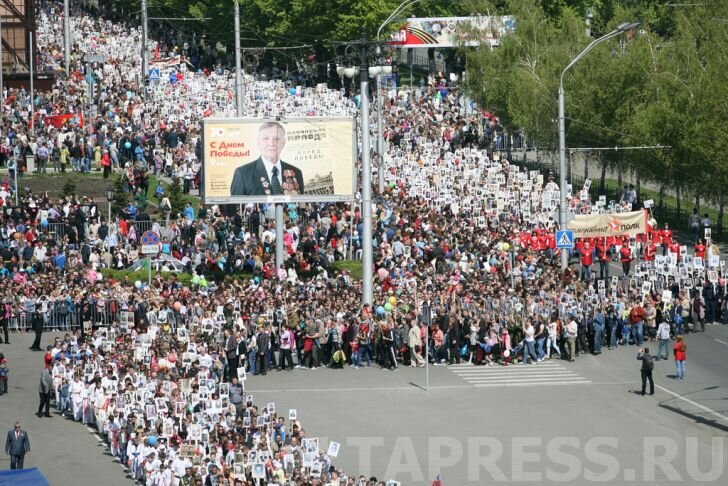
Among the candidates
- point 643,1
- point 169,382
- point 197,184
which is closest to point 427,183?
point 197,184

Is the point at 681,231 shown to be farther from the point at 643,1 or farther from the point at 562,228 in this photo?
the point at 643,1

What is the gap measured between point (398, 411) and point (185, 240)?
53.7 ft

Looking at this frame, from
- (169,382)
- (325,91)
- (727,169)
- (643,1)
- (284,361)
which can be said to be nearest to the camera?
(169,382)

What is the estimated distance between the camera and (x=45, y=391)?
39719 millimetres

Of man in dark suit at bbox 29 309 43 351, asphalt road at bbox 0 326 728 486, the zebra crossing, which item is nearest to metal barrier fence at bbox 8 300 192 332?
man in dark suit at bbox 29 309 43 351

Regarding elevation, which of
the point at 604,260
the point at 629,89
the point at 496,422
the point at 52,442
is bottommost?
the point at 52,442

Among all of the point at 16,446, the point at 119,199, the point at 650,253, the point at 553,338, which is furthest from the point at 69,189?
the point at 16,446

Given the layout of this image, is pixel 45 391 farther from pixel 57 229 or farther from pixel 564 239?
pixel 564 239

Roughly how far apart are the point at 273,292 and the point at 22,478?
17.8m

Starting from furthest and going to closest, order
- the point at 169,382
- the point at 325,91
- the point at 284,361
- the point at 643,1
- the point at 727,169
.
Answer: the point at 643,1 → the point at 325,91 → the point at 727,169 → the point at 284,361 → the point at 169,382

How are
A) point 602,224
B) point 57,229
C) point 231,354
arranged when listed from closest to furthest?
point 231,354
point 602,224
point 57,229

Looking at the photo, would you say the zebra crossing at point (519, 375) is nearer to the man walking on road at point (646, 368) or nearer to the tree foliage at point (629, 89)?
the man walking on road at point (646, 368)

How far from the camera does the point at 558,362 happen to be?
1761 inches

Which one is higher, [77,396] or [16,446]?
[77,396]
